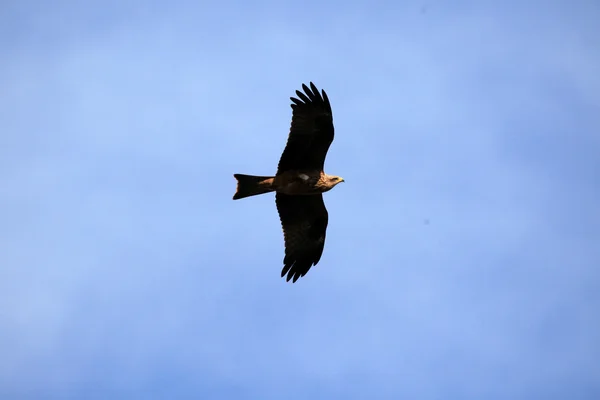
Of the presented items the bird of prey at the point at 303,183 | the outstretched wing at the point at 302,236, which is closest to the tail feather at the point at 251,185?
the bird of prey at the point at 303,183

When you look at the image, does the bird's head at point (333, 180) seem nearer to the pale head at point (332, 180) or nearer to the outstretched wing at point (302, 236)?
the pale head at point (332, 180)

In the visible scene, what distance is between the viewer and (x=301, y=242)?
20.1 meters

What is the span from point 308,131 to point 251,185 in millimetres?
1606

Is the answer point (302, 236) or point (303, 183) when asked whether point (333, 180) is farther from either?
point (302, 236)

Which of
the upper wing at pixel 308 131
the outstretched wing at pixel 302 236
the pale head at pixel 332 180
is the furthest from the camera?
the outstretched wing at pixel 302 236

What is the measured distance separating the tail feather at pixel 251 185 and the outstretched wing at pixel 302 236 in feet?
3.61

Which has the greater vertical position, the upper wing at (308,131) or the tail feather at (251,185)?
the upper wing at (308,131)

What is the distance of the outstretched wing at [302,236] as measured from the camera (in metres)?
20.0

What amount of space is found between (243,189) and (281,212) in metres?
1.48

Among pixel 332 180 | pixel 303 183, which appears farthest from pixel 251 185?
pixel 332 180

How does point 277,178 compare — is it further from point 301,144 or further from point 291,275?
point 291,275

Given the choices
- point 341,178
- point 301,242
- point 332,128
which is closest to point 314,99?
point 332,128

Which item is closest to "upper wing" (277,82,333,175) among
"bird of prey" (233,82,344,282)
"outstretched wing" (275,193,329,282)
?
"bird of prey" (233,82,344,282)

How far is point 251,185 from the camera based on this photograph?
18859 mm
